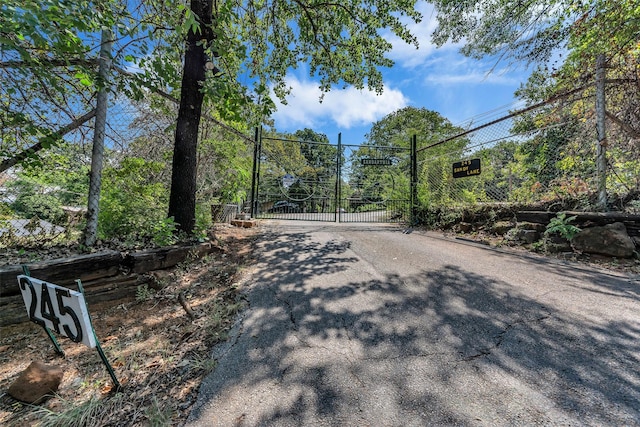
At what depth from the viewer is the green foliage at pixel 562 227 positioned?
3.59 metres

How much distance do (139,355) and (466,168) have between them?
6.05 meters

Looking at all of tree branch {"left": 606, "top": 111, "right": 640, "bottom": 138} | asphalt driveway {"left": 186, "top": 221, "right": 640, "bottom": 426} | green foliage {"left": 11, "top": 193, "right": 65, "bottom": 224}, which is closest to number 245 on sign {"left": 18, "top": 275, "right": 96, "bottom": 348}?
asphalt driveway {"left": 186, "top": 221, "right": 640, "bottom": 426}

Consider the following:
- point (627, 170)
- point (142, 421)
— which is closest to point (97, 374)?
point (142, 421)

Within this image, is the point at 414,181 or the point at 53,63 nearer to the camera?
the point at 53,63

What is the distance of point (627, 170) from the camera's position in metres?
3.57

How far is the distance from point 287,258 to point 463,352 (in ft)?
8.38

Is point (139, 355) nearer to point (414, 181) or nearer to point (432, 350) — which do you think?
point (432, 350)

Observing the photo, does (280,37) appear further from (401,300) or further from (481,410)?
(481,410)

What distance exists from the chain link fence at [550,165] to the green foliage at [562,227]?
0.39 meters

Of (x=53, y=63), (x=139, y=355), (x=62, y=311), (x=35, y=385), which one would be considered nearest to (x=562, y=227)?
(x=139, y=355)

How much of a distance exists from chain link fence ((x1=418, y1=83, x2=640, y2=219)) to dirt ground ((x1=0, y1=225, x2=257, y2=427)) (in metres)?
4.95

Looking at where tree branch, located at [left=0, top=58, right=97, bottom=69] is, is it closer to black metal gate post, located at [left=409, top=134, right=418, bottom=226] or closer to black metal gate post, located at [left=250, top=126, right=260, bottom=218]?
black metal gate post, located at [left=250, top=126, right=260, bottom=218]

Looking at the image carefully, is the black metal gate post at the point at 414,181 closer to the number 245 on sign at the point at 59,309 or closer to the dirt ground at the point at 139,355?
the dirt ground at the point at 139,355

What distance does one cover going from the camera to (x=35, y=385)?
1525 millimetres
